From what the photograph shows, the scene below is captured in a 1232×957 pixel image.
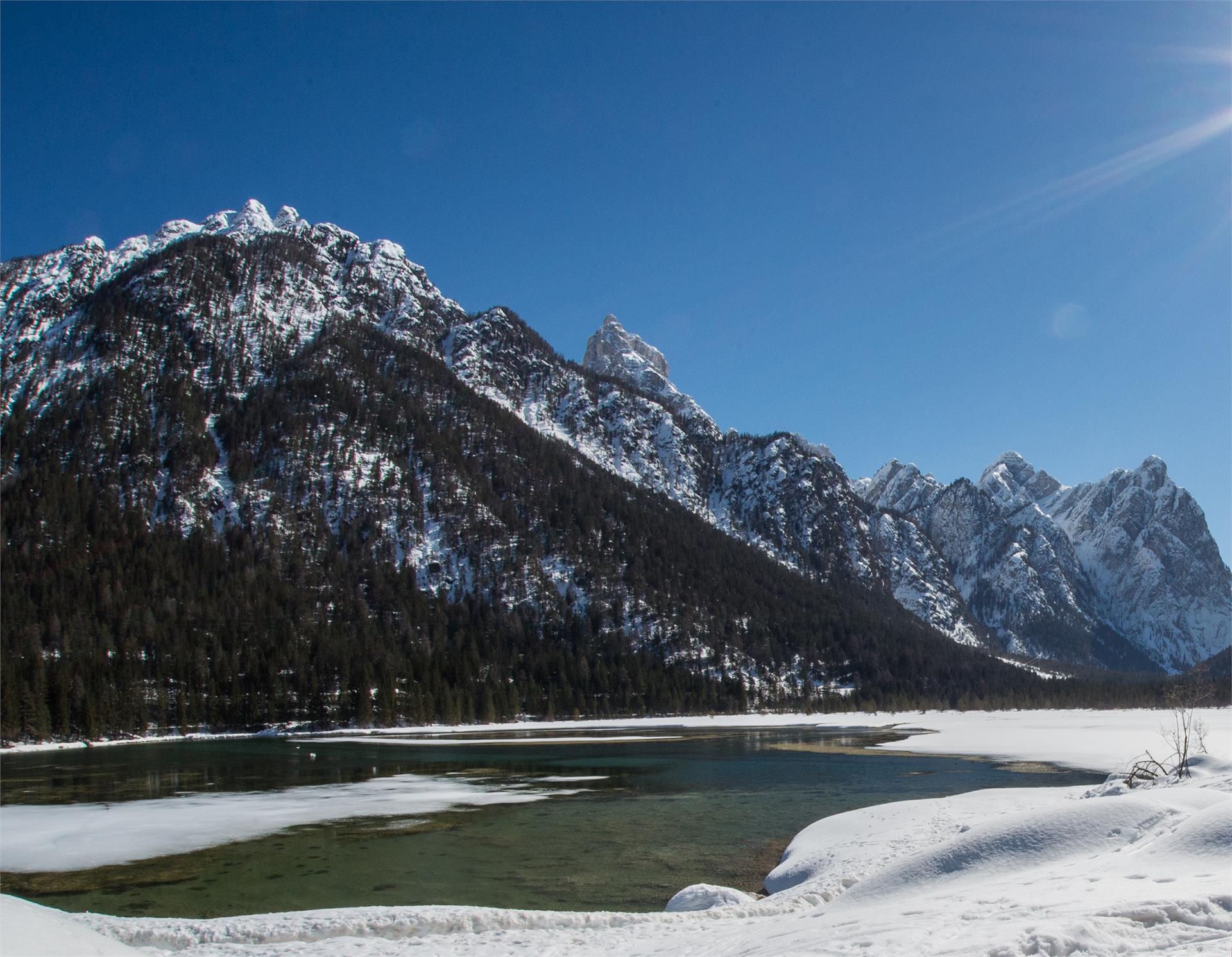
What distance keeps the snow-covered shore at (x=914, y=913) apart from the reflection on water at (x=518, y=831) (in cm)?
319

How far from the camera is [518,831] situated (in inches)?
1319

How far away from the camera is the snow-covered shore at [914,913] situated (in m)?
10.7

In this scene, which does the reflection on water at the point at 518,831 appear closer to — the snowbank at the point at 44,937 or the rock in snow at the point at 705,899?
Result: the rock in snow at the point at 705,899

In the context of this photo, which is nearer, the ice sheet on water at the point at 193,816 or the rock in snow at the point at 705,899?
the rock in snow at the point at 705,899

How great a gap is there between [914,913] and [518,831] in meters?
23.4

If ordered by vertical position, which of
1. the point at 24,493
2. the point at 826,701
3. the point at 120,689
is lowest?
the point at 826,701

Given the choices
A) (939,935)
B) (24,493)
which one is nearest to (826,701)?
(939,935)

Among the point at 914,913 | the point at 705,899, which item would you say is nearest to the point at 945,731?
the point at 705,899

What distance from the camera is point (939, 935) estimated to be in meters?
11.5

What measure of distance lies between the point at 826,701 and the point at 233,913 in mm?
175294

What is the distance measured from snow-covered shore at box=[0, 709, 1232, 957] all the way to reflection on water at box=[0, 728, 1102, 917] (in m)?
3.19

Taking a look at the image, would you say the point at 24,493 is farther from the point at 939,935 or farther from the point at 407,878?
the point at 939,935

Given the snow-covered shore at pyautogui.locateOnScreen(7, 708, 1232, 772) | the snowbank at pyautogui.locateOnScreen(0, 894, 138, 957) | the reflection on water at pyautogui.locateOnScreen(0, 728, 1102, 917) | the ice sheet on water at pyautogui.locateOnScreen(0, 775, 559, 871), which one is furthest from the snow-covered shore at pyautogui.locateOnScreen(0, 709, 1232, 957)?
the snow-covered shore at pyautogui.locateOnScreen(7, 708, 1232, 772)

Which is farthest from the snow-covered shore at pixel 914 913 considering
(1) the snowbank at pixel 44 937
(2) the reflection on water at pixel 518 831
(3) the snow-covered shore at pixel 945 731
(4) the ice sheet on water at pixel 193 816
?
(3) the snow-covered shore at pixel 945 731
